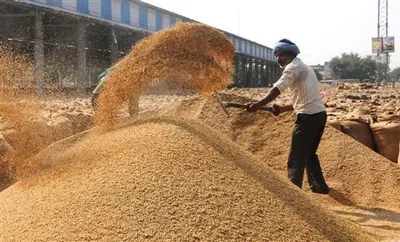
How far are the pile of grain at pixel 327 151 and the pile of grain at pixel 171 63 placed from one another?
95 centimetres

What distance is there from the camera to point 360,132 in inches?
192

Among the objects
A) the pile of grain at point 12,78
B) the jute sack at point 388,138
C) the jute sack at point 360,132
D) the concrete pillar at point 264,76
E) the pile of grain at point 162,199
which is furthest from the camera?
the concrete pillar at point 264,76

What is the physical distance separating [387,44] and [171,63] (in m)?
47.9

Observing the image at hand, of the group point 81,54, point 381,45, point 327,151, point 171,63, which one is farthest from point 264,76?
point 171,63

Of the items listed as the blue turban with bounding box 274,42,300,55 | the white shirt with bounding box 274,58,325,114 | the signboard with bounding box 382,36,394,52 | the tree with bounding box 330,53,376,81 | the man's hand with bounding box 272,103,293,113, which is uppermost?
the signboard with bounding box 382,36,394,52

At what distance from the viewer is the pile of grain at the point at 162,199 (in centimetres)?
200

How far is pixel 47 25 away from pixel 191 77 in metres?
13.6

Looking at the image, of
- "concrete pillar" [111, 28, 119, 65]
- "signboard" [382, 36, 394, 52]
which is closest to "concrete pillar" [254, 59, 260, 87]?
"concrete pillar" [111, 28, 119, 65]

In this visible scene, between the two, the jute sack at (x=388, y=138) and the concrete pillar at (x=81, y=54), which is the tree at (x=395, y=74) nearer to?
the concrete pillar at (x=81, y=54)

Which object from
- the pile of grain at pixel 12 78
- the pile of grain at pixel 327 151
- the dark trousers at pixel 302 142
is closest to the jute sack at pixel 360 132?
the pile of grain at pixel 327 151

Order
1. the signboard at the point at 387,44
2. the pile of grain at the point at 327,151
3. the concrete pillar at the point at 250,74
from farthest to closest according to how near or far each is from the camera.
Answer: the signboard at the point at 387,44, the concrete pillar at the point at 250,74, the pile of grain at the point at 327,151

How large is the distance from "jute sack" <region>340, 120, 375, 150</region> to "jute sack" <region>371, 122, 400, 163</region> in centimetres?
6

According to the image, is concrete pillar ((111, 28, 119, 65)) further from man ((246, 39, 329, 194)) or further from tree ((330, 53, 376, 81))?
tree ((330, 53, 376, 81))

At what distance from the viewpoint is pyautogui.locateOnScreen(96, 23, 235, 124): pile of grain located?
325cm
